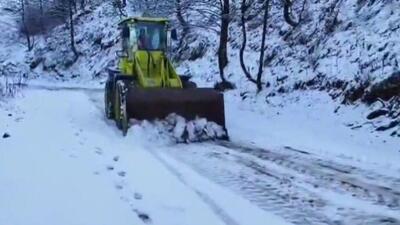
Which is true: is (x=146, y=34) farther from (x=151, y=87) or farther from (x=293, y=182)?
(x=293, y=182)

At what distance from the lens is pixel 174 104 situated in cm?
1129

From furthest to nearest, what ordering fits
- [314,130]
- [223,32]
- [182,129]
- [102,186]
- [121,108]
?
1. [223,32]
2. [314,130]
3. [121,108]
4. [182,129]
5. [102,186]

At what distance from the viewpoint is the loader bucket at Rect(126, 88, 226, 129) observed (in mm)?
11141

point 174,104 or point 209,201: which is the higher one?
point 174,104

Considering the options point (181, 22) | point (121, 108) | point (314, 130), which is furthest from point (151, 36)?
point (181, 22)

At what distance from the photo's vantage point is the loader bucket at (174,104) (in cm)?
1114

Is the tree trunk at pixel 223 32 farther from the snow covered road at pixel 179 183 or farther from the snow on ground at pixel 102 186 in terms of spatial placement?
the snow on ground at pixel 102 186

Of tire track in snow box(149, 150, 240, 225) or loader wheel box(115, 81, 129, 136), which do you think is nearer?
tire track in snow box(149, 150, 240, 225)

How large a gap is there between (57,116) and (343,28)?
8674 mm

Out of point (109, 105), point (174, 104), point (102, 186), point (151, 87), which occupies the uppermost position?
point (151, 87)

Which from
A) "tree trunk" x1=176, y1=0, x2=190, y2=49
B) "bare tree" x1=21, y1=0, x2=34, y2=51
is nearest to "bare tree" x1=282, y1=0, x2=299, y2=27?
"tree trunk" x1=176, y1=0, x2=190, y2=49

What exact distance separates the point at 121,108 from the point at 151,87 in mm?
835

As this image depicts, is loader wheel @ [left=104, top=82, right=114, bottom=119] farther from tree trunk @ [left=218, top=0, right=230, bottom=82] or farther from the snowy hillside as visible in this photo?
tree trunk @ [left=218, top=0, right=230, bottom=82]

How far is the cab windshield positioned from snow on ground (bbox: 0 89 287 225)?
309cm
